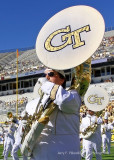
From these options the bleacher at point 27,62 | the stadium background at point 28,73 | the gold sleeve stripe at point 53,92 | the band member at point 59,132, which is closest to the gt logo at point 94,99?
the band member at point 59,132

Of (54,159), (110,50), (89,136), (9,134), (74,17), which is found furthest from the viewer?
(110,50)

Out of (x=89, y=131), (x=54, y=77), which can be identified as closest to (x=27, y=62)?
(x=89, y=131)

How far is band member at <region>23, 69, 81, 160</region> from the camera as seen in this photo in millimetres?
3154

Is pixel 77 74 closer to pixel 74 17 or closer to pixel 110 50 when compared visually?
pixel 74 17

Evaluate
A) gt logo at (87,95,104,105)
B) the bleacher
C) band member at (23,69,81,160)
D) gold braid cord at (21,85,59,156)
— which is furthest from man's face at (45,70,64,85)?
the bleacher

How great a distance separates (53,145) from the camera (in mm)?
3186

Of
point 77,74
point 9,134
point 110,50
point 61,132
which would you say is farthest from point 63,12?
point 110,50

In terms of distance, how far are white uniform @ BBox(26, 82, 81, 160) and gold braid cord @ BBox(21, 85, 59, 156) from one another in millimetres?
48

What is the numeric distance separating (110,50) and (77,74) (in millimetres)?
34085

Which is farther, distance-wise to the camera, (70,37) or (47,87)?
(70,37)

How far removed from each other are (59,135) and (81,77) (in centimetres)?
56

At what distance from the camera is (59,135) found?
3211 mm

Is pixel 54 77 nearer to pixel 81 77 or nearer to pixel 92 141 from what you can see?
pixel 81 77

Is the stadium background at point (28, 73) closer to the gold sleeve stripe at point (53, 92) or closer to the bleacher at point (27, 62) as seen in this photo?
the bleacher at point (27, 62)
